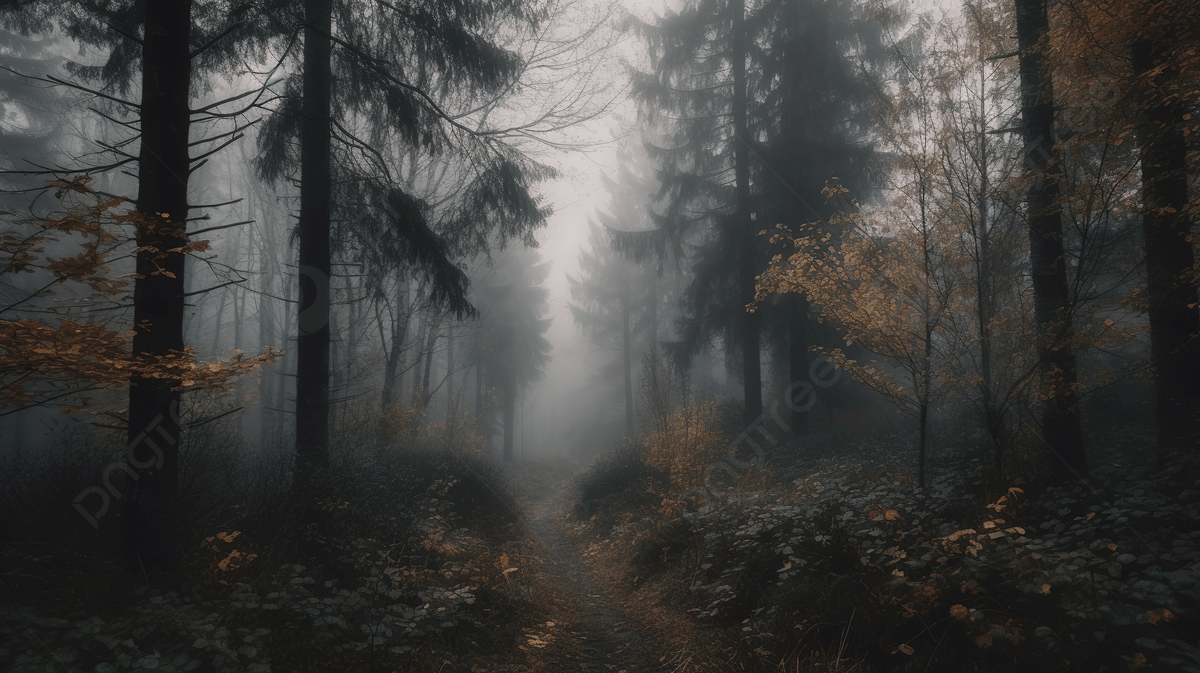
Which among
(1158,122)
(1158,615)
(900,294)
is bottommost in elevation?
(1158,615)

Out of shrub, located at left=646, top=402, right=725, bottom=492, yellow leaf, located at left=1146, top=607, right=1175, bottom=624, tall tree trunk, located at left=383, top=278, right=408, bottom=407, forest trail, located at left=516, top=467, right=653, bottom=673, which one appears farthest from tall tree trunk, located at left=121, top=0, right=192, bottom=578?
tall tree trunk, located at left=383, top=278, right=408, bottom=407

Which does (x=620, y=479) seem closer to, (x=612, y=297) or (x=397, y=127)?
(x=397, y=127)

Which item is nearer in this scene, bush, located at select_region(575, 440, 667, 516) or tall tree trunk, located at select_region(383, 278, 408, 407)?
bush, located at select_region(575, 440, 667, 516)

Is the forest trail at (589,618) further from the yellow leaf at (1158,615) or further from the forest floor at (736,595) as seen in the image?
the yellow leaf at (1158,615)

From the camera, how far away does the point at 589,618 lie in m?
5.80

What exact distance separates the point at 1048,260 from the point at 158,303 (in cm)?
801

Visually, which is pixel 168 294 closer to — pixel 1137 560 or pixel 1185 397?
pixel 1137 560

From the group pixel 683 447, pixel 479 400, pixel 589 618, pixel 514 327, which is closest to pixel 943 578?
pixel 589 618

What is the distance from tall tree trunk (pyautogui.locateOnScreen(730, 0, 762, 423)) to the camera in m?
12.5

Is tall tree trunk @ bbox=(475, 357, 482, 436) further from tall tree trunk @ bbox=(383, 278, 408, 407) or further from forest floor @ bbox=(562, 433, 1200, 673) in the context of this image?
forest floor @ bbox=(562, 433, 1200, 673)

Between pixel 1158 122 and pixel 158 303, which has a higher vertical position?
pixel 1158 122

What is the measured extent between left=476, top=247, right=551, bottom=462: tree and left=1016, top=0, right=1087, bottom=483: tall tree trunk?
18.2 meters

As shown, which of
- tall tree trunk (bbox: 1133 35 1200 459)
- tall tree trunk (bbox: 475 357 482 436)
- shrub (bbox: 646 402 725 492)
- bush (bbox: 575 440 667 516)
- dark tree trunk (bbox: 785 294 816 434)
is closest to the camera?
tall tree trunk (bbox: 1133 35 1200 459)

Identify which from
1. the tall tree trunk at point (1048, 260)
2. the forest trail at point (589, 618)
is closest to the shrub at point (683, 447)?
the forest trail at point (589, 618)
